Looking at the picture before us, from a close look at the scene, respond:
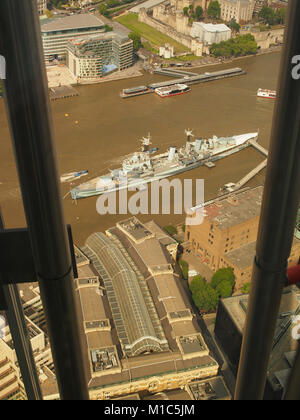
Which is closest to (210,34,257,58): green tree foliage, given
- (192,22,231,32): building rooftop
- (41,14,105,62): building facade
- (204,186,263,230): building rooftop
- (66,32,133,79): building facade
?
(192,22,231,32): building rooftop

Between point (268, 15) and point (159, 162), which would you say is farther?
point (268, 15)

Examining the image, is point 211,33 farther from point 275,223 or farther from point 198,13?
point 275,223

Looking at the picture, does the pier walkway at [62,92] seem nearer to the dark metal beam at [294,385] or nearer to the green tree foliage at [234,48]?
the green tree foliage at [234,48]

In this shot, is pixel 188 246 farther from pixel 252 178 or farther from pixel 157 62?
pixel 157 62

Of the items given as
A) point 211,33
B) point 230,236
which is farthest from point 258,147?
point 211,33

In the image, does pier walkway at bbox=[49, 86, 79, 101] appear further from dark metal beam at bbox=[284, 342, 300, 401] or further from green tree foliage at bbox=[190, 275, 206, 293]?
dark metal beam at bbox=[284, 342, 300, 401]

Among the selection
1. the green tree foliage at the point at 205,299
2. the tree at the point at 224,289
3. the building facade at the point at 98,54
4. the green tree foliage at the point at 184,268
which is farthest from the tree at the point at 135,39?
the green tree foliage at the point at 205,299

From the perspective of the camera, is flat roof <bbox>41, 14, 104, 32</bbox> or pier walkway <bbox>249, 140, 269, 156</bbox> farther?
flat roof <bbox>41, 14, 104, 32</bbox>
